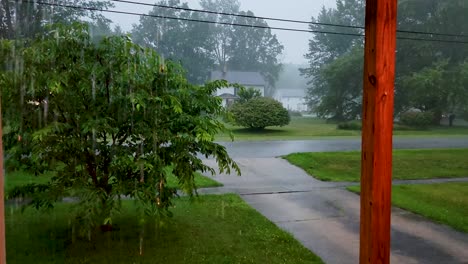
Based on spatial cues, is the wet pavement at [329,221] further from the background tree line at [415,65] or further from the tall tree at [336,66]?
the background tree line at [415,65]

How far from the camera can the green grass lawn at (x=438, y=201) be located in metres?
4.67

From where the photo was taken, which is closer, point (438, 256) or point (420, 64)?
point (438, 256)

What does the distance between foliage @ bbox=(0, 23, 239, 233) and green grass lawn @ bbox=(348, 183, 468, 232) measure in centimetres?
299

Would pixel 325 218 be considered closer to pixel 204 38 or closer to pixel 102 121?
pixel 102 121

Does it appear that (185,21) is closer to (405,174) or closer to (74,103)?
(405,174)

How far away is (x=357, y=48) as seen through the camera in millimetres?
16438

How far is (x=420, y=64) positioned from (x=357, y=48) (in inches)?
184

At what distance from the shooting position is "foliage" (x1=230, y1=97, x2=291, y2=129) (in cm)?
1484

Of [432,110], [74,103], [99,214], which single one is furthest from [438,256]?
[432,110]

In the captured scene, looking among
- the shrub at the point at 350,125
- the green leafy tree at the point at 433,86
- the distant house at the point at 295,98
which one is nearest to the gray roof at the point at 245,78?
the distant house at the point at 295,98

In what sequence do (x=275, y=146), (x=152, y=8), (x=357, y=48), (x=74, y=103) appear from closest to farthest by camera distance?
1. (x=74, y=103)
2. (x=152, y=8)
3. (x=275, y=146)
4. (x=357, y=48)

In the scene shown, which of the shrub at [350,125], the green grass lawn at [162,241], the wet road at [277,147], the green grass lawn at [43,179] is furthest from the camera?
the shrub at [350,125]

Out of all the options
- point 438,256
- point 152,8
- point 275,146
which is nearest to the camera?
point 438,256

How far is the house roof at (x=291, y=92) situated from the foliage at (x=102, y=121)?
15939mm
